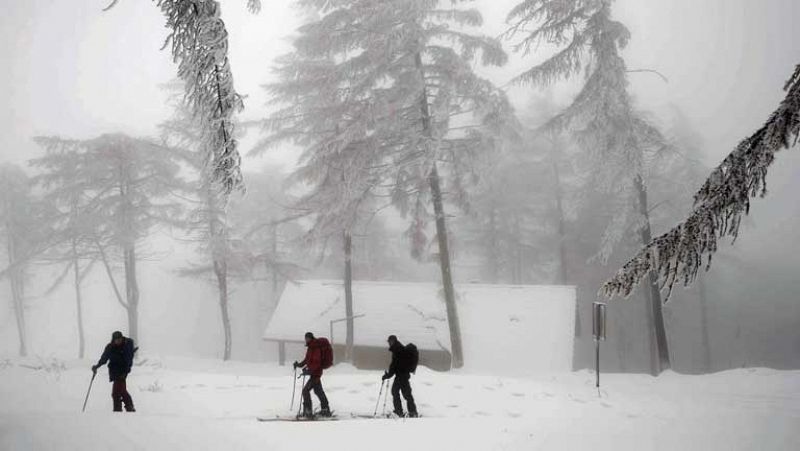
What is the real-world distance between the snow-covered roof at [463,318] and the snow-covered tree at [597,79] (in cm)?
444

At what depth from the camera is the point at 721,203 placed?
3.64 m

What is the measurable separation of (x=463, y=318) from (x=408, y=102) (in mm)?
10148

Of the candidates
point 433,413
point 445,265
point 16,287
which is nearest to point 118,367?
point 433,413

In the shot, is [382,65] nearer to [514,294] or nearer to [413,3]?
[413,3]

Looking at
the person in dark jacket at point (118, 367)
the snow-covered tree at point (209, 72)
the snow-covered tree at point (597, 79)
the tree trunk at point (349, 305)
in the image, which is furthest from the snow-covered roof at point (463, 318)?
the snow-covered tree at point (209, 72)

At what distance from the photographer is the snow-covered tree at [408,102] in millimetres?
13328

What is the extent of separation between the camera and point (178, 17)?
14.4 ft

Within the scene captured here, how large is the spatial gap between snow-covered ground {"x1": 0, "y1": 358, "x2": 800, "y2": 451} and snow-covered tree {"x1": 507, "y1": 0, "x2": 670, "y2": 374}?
12.8 ft

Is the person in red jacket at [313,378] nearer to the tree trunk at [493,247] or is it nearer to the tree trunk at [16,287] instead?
the tree trunk at [493,247]

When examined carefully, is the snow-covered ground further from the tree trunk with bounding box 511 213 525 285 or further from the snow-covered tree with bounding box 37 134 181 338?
the tree trunk with bounding box 511 213 525 285

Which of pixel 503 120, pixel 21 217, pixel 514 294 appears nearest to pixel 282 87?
pixel 503 120

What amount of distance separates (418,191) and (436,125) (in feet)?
6.72

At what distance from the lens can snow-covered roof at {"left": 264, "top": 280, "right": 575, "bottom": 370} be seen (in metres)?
18.2

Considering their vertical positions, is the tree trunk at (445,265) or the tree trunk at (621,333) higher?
the tree trunk at (445,265)
